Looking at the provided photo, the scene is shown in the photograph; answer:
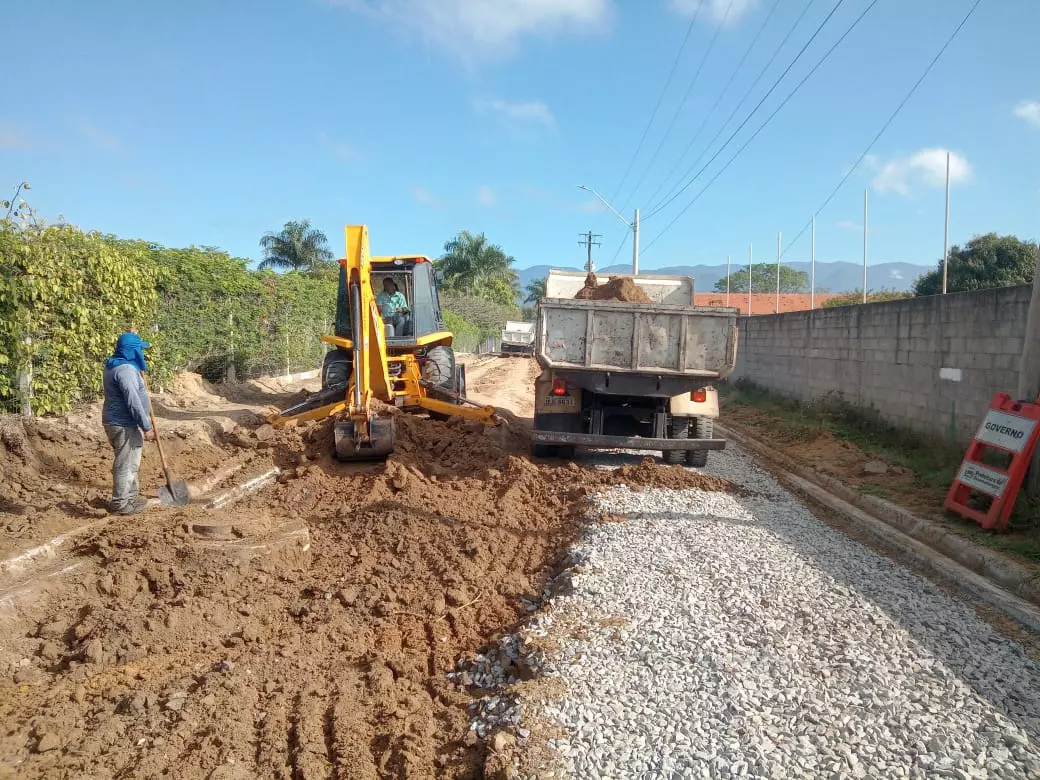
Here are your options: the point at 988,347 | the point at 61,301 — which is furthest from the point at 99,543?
the point at 988,347

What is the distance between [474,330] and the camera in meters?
47.8

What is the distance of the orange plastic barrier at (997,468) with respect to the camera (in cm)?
643

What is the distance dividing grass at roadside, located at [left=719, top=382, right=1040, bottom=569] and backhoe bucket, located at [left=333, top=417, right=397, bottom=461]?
220 inches

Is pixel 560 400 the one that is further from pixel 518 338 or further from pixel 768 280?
pixel 768 280

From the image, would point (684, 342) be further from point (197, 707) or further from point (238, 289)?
point (238, 289)

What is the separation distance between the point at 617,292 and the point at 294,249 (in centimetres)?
4315

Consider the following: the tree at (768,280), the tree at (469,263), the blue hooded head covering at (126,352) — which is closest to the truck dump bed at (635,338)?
the blue hooded head covering at (126,352)

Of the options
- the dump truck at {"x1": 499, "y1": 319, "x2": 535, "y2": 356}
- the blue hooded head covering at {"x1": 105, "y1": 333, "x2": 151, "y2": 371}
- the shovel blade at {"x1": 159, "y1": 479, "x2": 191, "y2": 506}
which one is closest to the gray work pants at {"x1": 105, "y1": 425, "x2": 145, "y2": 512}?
the shovel blade at {"x1": 159, "y1": 479, "x2": 191, "y2": 506}

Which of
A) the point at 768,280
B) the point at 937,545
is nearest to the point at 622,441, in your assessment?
the point at 937,545

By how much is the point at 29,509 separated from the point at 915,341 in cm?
1131

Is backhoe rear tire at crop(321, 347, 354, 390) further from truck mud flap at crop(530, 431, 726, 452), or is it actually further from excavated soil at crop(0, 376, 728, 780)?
truck mud flap at crop(530, 431, 726, 452)

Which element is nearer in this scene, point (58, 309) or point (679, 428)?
point (58, 309)

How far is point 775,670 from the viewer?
3834 mm

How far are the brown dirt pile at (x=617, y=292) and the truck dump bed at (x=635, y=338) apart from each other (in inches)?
58.9
